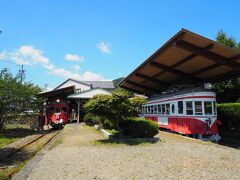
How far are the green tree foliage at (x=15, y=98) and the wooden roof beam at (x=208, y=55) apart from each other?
41.5 feet

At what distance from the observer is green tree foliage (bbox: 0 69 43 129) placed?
18127 mm

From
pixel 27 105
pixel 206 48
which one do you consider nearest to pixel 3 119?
pixel 27 105

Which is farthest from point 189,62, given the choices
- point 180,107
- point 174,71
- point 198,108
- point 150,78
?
point 150,78

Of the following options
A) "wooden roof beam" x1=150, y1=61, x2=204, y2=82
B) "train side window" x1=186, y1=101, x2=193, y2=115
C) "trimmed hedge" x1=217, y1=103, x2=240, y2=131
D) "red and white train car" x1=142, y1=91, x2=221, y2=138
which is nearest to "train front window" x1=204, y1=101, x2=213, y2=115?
"red and white train car" x1=142, y1=91, x2=221, y2=138

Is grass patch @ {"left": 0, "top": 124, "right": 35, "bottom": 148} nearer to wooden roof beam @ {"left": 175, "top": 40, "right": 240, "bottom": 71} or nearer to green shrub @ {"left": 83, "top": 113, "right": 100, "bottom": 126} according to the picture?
green shrub @ {"left": 83, "top": 113, "right": 100, "bottom": 126}

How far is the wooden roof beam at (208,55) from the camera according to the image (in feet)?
42.9

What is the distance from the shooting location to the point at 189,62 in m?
15.7

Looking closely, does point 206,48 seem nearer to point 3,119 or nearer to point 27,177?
point 27,177

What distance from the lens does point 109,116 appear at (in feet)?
44.5

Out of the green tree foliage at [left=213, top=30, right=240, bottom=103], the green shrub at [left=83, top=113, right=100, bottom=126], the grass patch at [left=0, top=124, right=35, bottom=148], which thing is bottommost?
the grass patch at [left=0, top=124, right=35, bottom=148]

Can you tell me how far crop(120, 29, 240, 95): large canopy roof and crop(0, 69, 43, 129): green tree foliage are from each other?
8.94 m

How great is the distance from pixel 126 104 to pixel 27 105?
10.7 metres

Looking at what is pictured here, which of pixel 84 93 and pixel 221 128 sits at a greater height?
pixel 84 93

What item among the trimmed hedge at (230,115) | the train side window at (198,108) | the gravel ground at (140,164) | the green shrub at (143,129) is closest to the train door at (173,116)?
the train side window at (198,108)
